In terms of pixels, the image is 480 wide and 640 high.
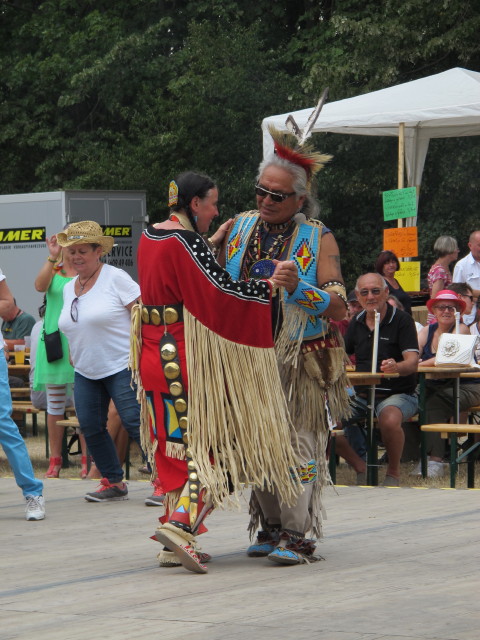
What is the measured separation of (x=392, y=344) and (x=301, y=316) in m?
3.72

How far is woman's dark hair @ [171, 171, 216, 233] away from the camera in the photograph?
5633 mm

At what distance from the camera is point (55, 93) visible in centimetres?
2784

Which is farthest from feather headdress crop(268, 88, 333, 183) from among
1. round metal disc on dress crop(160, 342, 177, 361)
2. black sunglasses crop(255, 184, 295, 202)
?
round metal disc on dress crop(160, 342, 177, 361)

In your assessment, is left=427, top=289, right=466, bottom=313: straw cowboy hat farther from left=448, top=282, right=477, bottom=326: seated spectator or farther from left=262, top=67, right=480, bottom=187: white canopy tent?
left=262, top=67, right=480, bottom=187: white canopy tent

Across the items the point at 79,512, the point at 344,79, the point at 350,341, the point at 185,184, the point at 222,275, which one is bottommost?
the point at 79,512

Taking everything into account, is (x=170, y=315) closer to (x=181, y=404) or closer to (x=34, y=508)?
(x=181, y=404)

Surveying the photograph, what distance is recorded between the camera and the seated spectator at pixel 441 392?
969 centimetres

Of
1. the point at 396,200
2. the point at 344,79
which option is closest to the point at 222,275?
the point at 396,200

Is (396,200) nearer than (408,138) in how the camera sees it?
Yes

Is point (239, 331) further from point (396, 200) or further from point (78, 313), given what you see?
point (396, 200)

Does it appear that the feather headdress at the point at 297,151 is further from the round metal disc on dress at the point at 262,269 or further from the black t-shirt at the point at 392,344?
the black t-shirt at the point at 392,344

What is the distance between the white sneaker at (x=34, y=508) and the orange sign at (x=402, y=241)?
693 cm

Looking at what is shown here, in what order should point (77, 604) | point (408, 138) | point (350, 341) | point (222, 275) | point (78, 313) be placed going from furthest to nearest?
point (408, 138), point (350, 341), point (78, 313), point (222, 275), point (77, 604)

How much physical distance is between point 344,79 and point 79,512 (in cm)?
1708
